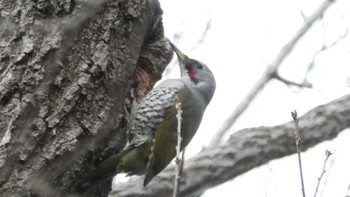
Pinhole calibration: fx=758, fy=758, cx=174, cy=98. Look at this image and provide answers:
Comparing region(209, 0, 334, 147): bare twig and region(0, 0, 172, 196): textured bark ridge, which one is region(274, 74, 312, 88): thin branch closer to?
region(209, 0, 334, 147): bare twig

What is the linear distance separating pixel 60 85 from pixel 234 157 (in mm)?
1126

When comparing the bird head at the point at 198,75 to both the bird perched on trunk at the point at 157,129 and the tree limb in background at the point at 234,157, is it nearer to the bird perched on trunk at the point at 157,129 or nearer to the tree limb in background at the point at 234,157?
the bird perched on trunk at the point at 157,129

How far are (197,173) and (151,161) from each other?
0.93ft

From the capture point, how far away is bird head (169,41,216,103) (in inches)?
166

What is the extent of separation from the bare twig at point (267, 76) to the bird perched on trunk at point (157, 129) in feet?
2.61

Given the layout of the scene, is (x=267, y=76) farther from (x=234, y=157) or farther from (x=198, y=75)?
(x=234, y=157)

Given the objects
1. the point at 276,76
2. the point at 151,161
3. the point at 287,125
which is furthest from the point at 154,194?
the point at 276,76

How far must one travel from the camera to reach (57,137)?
2.88 meters

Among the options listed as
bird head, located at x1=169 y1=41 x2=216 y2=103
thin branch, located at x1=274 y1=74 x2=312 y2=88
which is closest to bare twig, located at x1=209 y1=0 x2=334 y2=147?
thin branch, located at x1=274 y1=74 x2=312 y2=88

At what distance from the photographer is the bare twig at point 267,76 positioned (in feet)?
16.5

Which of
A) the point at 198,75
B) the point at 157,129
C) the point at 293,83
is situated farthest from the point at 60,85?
the point at 293,83

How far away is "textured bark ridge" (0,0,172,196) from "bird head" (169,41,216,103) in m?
1.02

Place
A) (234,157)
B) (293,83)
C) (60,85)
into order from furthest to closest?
(293,83) < (234,157) < (60,85)

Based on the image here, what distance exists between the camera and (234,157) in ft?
12.1
